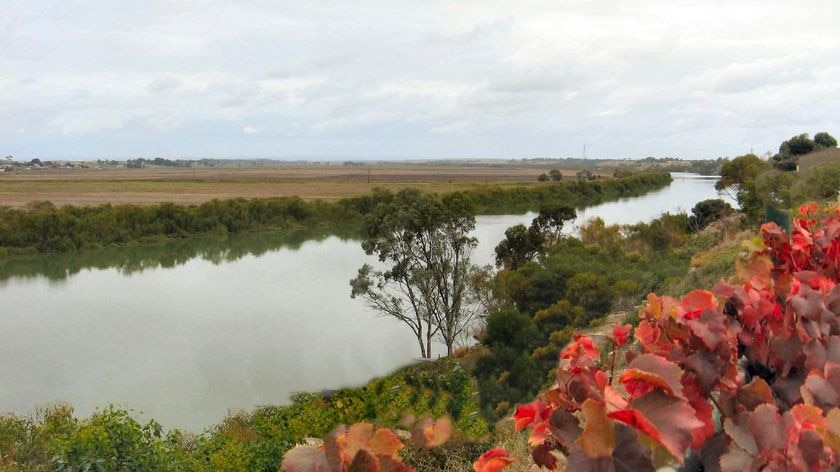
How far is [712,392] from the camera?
765 mm

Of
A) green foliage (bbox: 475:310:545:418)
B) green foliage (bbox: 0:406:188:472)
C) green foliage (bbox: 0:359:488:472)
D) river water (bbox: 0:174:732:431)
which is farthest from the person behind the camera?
river water (bbox: 0:174:732:431)

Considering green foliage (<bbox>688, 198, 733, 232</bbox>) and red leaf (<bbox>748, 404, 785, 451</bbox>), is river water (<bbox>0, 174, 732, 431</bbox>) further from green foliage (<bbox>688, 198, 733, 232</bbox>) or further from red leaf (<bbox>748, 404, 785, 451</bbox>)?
red leaf (<bbox>748, 404, 785, 451</bbox>)

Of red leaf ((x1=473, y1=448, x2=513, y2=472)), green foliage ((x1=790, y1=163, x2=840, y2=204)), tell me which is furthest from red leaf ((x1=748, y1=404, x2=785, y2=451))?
green foliage ((x1=790, y1=163, x2=840, y2=204))

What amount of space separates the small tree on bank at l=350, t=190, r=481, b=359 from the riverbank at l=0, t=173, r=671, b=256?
1015 centimetres

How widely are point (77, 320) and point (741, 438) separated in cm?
2069

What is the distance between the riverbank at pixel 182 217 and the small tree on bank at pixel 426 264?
10.1 meters

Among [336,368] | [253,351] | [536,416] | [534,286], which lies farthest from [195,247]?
[536,416]

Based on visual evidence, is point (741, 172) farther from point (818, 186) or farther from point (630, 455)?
point (630, 455)

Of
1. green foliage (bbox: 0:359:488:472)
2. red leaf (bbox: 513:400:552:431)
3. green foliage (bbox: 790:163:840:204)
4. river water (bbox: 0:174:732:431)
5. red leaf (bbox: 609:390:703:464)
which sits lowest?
river water (bbox: 0:174:732:431)

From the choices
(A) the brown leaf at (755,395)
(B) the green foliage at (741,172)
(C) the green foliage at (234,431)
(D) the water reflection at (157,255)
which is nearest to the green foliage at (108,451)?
(C) the green foliage at (234,431)

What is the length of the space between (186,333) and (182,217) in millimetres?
19099

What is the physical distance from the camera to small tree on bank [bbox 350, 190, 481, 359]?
16.2 meters

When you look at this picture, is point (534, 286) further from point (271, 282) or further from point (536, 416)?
point (536, 416)

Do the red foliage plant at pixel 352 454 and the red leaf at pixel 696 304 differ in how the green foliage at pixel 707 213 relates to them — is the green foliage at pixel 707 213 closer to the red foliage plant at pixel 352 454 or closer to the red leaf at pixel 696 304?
the red leaf at pixel 696 304
